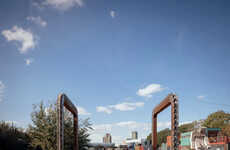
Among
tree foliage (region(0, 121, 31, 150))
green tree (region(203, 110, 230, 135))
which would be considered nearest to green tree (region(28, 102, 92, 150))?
tree foliage (region(0, 121, 31, 150))

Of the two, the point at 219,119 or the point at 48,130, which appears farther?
the point at 219,119

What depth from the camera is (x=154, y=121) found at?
41.3 ft

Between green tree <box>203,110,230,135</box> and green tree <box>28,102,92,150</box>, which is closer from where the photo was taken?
green tree <box>28,102,92,150</box>

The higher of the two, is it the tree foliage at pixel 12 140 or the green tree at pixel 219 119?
the tree foliage at pixel 12 140

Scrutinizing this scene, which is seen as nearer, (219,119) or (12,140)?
(12,140)

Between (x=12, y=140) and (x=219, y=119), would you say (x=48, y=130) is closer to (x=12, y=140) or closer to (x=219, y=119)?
(x=12, y=140)

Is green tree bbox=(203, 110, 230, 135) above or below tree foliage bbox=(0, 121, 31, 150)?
below

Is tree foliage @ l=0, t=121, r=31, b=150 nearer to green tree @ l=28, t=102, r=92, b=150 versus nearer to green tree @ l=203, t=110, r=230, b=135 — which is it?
green tree @ l=28, t=102, r=92, b=150

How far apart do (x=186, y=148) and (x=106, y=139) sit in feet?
437

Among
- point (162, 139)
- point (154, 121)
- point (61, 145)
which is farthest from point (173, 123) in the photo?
point (162, 139)

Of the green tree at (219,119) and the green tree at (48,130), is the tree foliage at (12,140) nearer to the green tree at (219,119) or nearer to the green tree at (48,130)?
the green tree at (48,130)

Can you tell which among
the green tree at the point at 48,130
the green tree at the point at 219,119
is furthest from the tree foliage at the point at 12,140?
the green tree at the point at 219,119

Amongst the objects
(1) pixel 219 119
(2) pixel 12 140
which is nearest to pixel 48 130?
(2) pixel 12 140

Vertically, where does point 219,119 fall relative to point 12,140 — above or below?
below
